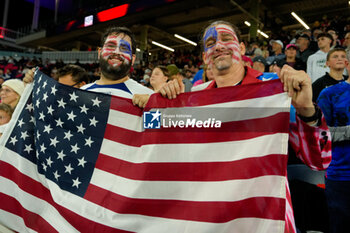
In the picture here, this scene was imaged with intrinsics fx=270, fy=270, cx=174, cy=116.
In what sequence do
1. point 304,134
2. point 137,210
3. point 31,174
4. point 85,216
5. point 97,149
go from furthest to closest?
point 31,174 < point 97,149 < point 85,216 < point 137,210 < point 304,134

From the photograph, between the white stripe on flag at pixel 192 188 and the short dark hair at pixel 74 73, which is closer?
the white stripe on flag at pixel 192 188

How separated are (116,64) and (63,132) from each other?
726 millimetres

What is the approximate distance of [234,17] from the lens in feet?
51.3

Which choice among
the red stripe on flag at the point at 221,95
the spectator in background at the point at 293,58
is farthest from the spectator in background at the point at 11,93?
the spectator in background at the point at 293,58

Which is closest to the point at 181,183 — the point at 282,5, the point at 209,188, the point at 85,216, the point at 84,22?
the point at 209,188

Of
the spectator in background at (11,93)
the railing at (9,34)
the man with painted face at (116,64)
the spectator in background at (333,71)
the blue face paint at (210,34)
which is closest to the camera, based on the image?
the blue face paint at (210,34)

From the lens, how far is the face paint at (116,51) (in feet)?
7.59

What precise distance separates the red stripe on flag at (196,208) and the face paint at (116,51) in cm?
114

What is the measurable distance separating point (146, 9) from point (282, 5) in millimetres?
7522

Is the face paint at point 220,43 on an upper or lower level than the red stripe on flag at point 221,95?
upper

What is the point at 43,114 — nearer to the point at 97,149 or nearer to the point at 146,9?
the point at 97,149

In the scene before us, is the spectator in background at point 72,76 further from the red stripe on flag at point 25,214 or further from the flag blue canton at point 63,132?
the red stripe on flag at point 25,214

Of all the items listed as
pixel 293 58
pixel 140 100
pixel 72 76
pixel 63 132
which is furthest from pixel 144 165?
pixel 293 58

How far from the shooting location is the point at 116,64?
7.54ft
